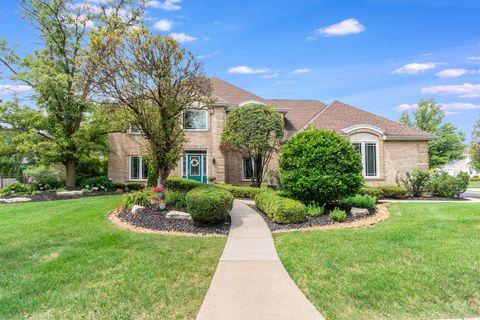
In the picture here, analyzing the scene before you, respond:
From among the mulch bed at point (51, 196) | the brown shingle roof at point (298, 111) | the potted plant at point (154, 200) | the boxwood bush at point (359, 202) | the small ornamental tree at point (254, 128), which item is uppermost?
the brown shingle roof at point (298, 111)

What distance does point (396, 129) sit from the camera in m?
17.3

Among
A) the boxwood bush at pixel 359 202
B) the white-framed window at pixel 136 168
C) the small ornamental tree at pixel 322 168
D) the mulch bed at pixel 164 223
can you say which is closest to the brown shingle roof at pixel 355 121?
the boxwood bush at pixel 359 202

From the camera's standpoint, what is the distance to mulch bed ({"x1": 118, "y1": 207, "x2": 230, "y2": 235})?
754 centimetres

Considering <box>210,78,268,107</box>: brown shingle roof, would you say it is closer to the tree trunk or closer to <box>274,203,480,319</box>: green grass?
the tree trunk

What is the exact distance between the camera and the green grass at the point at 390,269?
3.45 meters

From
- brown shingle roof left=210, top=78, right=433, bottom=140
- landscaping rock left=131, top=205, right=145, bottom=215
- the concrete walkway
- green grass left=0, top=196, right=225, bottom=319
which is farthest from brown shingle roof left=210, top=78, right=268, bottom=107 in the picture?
the concrete walkway

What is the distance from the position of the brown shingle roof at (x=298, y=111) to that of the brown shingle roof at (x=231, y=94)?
212cm

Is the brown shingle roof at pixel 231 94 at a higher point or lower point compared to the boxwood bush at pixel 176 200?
higher

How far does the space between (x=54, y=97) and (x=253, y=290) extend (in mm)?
17297

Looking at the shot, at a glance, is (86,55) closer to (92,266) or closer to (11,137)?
(92,266)

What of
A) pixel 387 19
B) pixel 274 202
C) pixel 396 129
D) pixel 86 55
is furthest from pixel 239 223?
pixel 396 129

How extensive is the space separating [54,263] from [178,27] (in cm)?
924

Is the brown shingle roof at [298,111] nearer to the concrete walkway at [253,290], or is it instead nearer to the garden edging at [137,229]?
the garden edging at [137,229]

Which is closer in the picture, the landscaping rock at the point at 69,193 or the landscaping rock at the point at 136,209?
the landscaping rock at the point at 136,209
